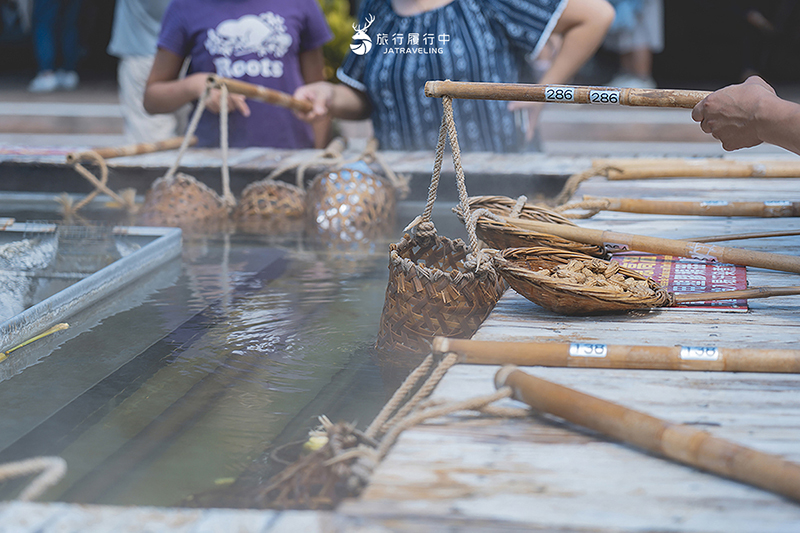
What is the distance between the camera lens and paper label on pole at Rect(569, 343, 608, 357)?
62.7 inches

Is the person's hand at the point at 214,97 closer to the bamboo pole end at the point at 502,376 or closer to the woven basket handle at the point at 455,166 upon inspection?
the woven basket handle at the point at 455,166

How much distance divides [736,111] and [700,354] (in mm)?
691

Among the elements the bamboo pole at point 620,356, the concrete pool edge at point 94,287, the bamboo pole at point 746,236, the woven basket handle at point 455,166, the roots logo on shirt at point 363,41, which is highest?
the roots logo on shirt at point 363,41

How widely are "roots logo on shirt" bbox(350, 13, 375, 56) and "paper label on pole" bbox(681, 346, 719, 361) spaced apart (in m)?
2.98

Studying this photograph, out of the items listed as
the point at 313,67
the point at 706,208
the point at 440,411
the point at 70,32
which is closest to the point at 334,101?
the point at 313,67

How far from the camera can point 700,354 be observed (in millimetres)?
1579

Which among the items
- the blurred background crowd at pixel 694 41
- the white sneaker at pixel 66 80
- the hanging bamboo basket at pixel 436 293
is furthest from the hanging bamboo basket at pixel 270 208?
the white sneaker at pixel 66 80

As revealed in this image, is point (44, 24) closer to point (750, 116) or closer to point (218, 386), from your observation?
point (218, 386)

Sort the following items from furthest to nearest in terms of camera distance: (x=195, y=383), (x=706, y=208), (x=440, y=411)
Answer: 1. (x=706, y=208)
2. (x=195, y=383)
3. (x=440, y=411)

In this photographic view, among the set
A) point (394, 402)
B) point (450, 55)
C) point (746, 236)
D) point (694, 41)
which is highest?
point (694, 41)

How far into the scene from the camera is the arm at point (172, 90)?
13.4 feet

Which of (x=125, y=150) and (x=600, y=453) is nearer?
(x=600, y=453)

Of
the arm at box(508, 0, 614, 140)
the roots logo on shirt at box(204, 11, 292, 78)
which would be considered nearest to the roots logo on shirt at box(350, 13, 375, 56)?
the roots logo on shirt at box(204, 11, 292, 78)

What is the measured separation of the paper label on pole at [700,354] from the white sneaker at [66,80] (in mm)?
9633
